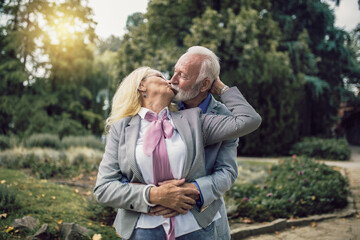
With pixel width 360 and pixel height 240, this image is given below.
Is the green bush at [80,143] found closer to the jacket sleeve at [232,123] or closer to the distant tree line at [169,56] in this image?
the distant tree line at [169,56]

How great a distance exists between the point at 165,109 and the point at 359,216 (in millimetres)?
4989

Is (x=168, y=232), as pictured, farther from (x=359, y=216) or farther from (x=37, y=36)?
(x=37, y=36)

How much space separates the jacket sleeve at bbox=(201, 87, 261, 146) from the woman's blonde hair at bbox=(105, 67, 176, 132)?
0.33 meters

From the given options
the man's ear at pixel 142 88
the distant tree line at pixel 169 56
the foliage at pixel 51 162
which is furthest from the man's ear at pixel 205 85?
the distant tree line at pixel 169 56

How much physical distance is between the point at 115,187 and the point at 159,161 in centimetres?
29

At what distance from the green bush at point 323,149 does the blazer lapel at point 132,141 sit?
1384cm

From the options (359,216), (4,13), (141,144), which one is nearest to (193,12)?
(4,13)

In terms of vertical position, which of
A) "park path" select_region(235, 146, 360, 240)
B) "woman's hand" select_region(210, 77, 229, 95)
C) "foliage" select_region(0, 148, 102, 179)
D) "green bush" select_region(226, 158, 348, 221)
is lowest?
"foliage" select_region(0, 148, 102, 179)

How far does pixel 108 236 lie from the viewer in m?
3.70

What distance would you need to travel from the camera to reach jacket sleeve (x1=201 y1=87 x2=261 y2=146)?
72.4 inches

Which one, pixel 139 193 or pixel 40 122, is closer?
pixel 139 193

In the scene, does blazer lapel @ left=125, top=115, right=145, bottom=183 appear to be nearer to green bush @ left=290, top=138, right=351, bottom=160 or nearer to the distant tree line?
the distant tree line

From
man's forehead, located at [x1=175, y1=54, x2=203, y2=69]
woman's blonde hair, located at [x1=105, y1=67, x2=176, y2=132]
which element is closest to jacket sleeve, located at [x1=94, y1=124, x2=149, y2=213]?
woman's blonde hair, located at [x1=105, y1=67, x2=176, y2=132]

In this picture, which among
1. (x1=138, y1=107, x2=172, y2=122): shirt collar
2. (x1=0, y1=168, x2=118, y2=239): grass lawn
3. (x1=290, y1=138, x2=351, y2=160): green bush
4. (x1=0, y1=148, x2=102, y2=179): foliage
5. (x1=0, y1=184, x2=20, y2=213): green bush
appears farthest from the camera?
(x1=290, y1=138, x2=351, y2=160): green bush
